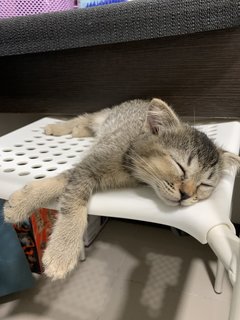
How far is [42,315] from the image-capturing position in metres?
0.92

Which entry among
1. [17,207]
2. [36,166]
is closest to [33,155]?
[36,166]

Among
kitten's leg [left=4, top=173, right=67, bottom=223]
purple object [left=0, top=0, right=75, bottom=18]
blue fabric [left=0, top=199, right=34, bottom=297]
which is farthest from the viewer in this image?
blue fabric [left=0, top=199, right=34, bottom=297]

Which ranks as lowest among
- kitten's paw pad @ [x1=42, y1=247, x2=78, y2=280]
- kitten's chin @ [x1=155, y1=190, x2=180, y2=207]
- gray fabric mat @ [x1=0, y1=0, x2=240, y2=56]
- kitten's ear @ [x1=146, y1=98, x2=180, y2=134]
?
kitten's paw pad @ [x1=42, y1=247, x2=78, y2=280]

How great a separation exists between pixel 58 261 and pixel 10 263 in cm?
45

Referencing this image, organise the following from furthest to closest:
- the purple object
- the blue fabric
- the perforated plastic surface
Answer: the blue fabric → the purple object → the perforated plastic surface

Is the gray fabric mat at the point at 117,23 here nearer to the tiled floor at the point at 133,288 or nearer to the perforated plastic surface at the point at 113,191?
the perforated plastic surface at the point at 113,191

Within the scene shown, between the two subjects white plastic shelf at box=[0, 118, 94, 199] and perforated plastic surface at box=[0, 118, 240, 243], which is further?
white plastic shelf at box=[0, 118, 94, 199]

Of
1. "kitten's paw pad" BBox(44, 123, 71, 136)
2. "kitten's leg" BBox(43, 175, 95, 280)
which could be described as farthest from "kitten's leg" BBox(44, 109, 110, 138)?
"kitten's leg" BBox(43, 175, 95, 280)

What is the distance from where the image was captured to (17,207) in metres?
0.61

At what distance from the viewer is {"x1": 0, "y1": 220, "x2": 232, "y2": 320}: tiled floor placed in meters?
0.92

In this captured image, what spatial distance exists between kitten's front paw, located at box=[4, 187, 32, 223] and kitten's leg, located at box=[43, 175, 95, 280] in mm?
71

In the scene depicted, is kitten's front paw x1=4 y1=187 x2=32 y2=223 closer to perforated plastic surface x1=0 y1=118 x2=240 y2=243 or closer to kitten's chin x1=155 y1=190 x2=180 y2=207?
perforated plastic surface x1=0 y1=118 x2=240 y2=243

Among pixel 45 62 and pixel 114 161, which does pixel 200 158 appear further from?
pixel 45 62

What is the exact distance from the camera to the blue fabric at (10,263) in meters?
0.91
